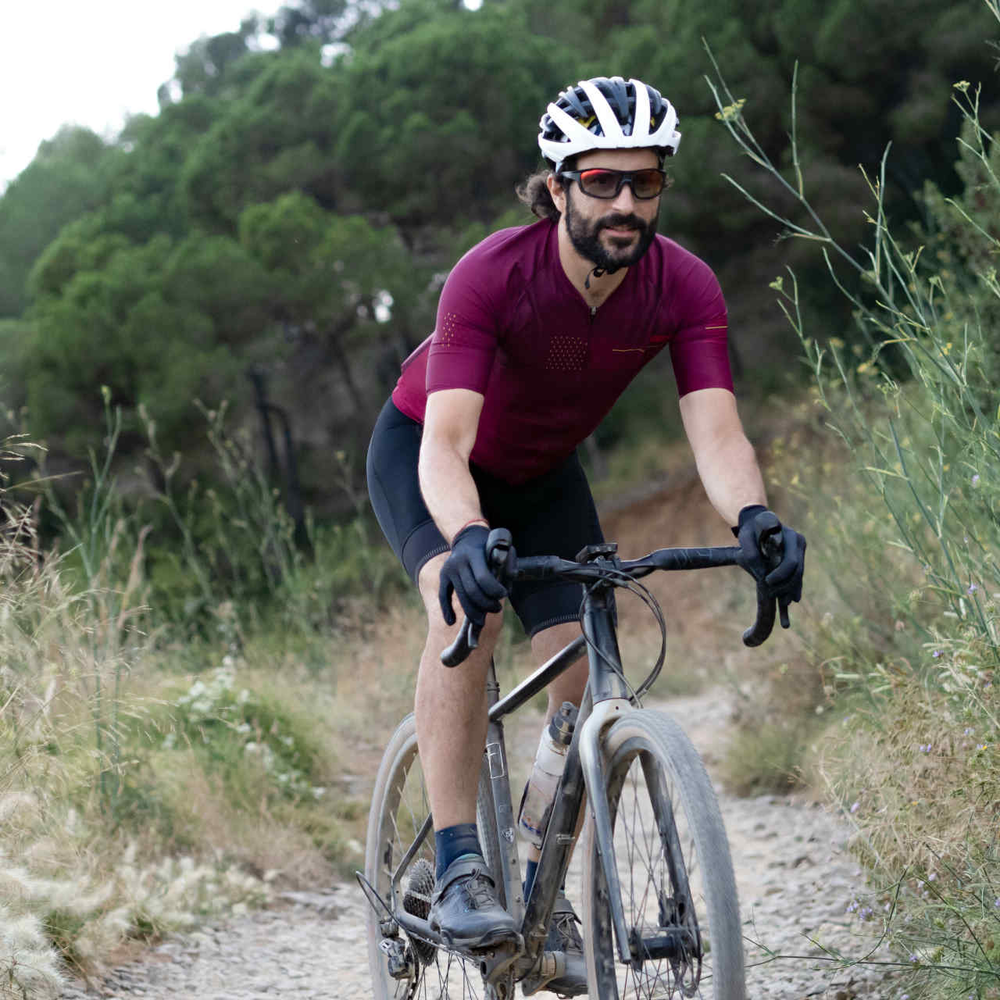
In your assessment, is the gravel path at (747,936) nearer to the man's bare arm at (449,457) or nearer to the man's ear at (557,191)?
the man's bare arm at (449,457)

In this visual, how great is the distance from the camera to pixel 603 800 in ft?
7.59

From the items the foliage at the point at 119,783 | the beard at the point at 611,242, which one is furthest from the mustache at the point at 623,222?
the foliage at the point at 119,783

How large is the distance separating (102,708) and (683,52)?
1402cm

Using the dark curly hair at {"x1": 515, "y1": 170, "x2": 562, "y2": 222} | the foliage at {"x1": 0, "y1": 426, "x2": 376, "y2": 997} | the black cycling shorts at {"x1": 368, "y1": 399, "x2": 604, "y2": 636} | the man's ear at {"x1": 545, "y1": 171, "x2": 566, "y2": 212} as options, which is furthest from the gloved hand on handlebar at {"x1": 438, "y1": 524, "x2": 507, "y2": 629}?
the foliage at {"x1": 0, "y1": 426, "x2": 376, "y2": 997}

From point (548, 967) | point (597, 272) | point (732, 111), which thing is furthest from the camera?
point (732, 111)

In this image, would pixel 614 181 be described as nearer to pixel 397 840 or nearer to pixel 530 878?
pixel 530 878

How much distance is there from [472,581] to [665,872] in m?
0.67

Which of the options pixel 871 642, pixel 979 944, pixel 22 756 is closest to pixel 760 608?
pixel 979 944

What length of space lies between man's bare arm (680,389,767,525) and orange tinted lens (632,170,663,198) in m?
0.46

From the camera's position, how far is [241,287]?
17234mm

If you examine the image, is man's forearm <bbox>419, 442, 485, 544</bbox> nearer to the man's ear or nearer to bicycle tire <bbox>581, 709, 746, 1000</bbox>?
bicycle tire <bbox>581, 709, 746, 1000</bbox>

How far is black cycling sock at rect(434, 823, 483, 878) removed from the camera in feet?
8.84

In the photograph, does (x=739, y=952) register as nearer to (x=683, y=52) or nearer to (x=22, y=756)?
(x=22, y=756)

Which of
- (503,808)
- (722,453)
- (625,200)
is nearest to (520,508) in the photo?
(722,453)
